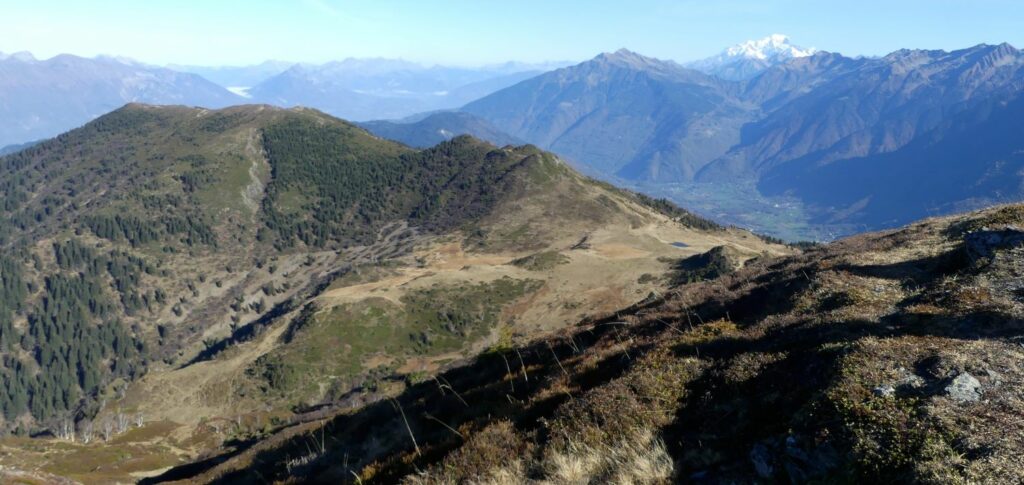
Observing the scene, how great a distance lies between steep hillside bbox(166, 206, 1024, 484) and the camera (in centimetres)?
930

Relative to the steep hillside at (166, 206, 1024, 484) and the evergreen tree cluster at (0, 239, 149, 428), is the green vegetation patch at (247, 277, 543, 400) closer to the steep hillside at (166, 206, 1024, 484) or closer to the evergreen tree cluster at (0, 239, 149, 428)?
the evergreen tree cluster at (0, 239, 149, 428)

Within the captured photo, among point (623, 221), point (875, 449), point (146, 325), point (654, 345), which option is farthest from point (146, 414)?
point (623, 221)

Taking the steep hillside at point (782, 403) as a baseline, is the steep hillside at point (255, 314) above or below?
below

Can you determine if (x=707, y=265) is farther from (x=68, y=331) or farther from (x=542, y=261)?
(x=68, y=331)

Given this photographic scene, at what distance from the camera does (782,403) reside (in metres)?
11.3

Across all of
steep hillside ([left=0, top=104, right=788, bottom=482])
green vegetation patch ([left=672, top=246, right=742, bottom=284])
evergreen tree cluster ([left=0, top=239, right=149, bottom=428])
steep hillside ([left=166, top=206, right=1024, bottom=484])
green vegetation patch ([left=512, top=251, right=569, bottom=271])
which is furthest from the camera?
evergreen tree cluster ([left=0, top=239, right=149, bottom=428])

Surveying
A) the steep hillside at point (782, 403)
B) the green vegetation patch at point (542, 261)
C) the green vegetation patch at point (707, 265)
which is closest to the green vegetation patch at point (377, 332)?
the green vegetation patch at point (542, 261)

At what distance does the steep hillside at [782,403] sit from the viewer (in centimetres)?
930

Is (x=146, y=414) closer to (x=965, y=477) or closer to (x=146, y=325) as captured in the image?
(x=146, y=325)

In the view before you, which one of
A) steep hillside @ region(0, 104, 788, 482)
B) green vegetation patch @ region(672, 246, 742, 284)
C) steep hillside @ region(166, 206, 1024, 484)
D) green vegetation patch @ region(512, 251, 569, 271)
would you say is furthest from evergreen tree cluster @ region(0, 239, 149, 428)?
steep hillside @ region(166, 206, 1024, 484)

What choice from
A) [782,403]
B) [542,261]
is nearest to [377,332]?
[542,261]

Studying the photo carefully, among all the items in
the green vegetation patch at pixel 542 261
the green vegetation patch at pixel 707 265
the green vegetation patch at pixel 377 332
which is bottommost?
the green vegetation patch at pixel 377 332

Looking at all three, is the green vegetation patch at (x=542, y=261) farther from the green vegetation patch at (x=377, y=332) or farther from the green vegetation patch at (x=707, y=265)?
the green vegetation patch at (x=707, y=265)

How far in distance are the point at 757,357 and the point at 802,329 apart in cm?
320
